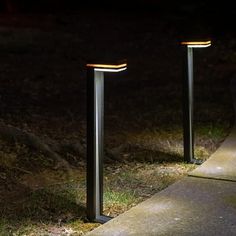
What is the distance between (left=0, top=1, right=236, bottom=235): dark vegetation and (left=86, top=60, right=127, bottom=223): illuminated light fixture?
Answer: 0.19 m

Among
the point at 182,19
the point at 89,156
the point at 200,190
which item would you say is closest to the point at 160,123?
the point at 200,190

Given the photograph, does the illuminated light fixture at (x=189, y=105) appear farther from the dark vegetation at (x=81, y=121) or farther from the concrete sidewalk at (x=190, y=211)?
the concrete sidewalk at (x=190, y=211)

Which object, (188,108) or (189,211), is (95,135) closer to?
(189,211)

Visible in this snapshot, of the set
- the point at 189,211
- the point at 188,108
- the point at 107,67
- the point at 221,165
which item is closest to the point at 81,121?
the point at 188,108

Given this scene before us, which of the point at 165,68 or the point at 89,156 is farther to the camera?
the point at 165,68

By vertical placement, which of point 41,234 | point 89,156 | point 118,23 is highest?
point 118,23

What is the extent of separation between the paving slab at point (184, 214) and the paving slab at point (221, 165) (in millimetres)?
230

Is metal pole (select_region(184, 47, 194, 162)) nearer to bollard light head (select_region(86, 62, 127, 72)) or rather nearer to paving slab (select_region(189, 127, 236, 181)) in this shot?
paving slab (select_region(189, 127, 236, 181))

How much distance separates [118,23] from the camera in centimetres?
2833

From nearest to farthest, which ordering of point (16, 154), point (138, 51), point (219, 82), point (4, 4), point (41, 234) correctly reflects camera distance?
point (41, 234) → point (16, 154) → point (219, 82) → point (138, 51) → point (4, 4)

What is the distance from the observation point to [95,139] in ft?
15.2

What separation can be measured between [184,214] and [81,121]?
4.63 m

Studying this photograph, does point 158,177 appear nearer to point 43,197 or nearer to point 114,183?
point 114,183

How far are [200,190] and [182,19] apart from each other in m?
21.4
